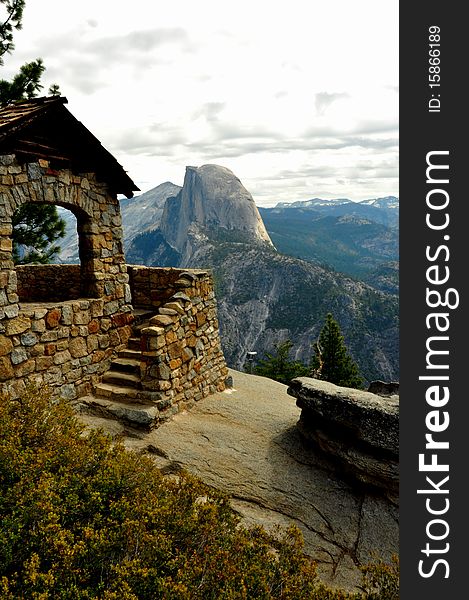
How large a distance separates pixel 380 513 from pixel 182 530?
386 cm

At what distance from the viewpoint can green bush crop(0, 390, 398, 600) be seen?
124 inches

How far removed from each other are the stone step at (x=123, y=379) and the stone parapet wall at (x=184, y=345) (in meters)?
0.26

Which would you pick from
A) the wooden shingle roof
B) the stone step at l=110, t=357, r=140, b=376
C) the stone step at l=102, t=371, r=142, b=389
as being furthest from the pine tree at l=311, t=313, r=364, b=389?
the wooden shingle roof

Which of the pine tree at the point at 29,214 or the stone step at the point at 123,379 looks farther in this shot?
the pine tree at the point at 29,214

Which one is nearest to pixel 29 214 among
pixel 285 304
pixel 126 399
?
pixel 126 399

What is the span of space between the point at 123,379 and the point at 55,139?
4.46 metres

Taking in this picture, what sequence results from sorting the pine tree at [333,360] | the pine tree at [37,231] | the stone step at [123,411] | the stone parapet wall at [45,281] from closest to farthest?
the stone step at [123,411] < the stone parapet wall at [45,281] < the pine tree at [37,231] < the pine tree at [333,360]

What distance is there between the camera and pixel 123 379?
26.7 feet

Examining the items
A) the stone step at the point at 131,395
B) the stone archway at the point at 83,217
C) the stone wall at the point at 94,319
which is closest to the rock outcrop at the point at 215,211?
the stone wall at the point at 94,319

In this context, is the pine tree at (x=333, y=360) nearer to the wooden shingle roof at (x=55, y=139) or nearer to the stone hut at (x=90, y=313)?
the stone hut at (x=90, y=313)

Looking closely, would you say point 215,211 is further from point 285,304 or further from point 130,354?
point 130,354

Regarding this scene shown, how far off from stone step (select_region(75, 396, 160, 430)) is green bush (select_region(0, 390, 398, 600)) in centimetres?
271

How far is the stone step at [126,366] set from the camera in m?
8.36

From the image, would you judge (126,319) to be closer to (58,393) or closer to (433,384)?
(58,393)
